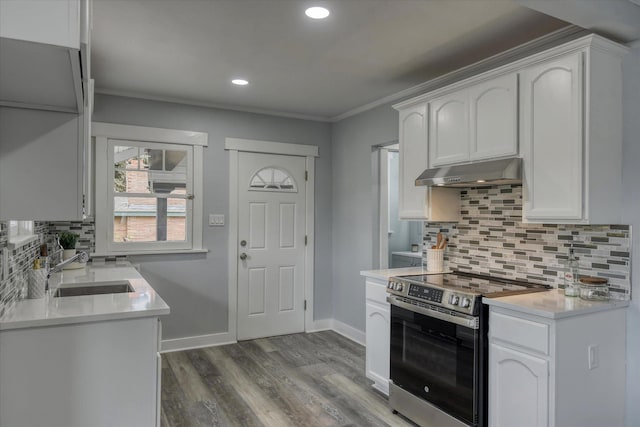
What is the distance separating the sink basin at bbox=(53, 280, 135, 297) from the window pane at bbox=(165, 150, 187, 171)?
60.3 inches

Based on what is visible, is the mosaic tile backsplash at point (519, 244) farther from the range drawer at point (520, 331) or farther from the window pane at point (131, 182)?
the window pane at point (131, 182)

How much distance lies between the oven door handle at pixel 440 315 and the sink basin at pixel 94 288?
1697 millimetres

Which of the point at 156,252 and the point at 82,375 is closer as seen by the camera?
the point at 82,375

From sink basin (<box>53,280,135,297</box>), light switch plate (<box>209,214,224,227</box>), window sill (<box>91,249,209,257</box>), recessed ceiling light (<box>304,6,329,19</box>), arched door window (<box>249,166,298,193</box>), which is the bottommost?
sink basin (<box>53,280,135,297</box>)

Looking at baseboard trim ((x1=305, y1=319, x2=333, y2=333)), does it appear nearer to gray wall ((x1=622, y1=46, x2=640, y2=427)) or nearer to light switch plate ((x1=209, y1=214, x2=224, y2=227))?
light switch plate ((x1=209, y1=214, x2=224, y2=227))

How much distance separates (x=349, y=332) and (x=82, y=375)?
3043 mm

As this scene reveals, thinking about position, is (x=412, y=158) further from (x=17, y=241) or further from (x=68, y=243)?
(x=68, y=243)

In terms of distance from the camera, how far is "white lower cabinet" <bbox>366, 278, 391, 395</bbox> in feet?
9.90

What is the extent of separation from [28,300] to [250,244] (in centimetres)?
245


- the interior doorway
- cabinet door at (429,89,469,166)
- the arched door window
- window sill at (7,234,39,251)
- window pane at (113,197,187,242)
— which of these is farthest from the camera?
the interior doorway

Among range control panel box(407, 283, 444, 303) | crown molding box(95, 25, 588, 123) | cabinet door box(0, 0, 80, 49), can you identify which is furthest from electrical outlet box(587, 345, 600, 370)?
cabinet door box(0, 0, 80, 49)

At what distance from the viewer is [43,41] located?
0.90 meters

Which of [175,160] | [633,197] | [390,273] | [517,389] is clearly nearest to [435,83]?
[390,273]

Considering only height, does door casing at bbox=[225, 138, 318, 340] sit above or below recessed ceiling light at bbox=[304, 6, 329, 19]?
below
